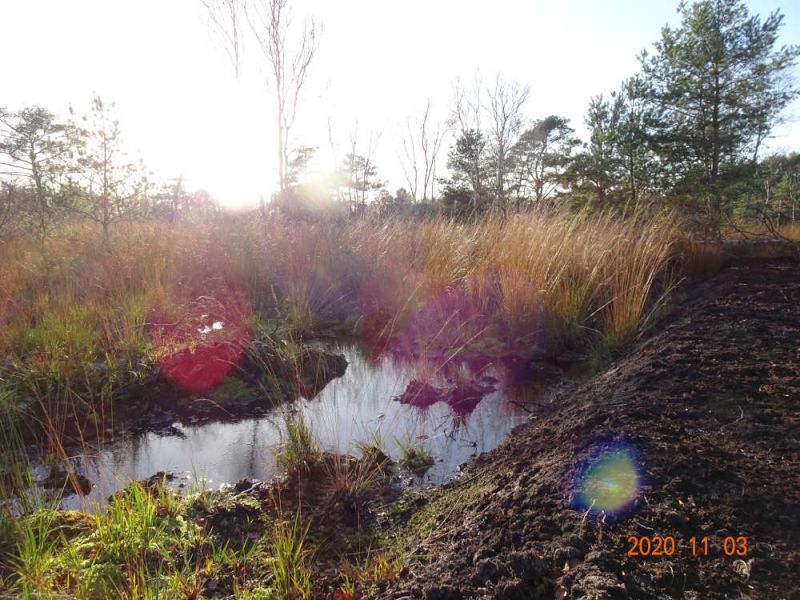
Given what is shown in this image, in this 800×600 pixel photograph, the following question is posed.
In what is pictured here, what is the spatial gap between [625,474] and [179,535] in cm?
169

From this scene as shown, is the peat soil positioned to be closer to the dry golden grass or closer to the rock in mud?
the rock in mud

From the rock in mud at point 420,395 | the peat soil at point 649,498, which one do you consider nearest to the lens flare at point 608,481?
the peat soil at point 649,498

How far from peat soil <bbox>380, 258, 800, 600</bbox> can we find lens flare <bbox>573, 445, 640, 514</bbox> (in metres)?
0.02

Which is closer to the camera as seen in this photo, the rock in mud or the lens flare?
the lens flare

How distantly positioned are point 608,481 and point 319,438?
1.55 meters

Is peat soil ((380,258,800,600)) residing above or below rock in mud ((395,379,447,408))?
above

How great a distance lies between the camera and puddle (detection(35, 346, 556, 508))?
92.0 inches

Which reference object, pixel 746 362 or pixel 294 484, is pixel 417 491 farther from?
pixel 746 362

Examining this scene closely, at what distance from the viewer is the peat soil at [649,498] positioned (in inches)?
40.2

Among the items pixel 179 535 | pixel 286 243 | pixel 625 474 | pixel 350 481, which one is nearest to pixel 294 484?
pixel 350 481
